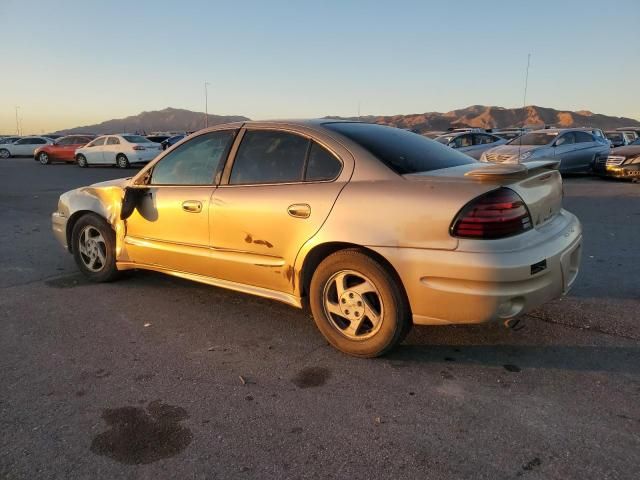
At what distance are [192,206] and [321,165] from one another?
1216 millimetres

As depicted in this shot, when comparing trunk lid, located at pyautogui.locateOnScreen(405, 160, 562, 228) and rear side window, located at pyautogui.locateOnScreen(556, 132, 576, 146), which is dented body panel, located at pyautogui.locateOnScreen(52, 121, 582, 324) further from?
rear side window, located at pyautogui.locateOnScreen(556, 132, 576, 146)

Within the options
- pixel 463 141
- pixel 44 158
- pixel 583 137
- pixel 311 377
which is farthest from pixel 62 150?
pixel 311 377

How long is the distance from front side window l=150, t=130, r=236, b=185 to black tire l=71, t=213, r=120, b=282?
2.62ft

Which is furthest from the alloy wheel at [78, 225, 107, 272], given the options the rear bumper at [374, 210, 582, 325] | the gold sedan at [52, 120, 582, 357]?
the rear bumper at [374, 210, 582, 325]

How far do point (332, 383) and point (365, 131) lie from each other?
1.89 m

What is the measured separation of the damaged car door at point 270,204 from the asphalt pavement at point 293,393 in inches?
20.8

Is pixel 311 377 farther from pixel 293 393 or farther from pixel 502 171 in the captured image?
pixel 502 171

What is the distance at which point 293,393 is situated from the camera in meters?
3.04

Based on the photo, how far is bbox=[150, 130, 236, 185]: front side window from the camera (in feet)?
14.0

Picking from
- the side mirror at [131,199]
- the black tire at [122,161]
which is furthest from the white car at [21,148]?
the side mirror at [131,199]

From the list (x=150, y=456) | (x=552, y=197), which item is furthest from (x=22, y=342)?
(x=552, y=197)

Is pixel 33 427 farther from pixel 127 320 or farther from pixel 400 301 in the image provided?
pixel 400 301

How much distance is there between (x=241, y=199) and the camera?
3.93 meters

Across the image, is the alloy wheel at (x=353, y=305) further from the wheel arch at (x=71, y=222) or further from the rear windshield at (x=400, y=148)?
the wheel arch at (x=71, y=222)
